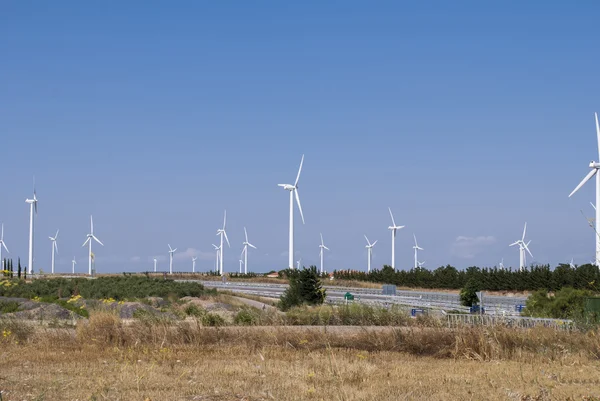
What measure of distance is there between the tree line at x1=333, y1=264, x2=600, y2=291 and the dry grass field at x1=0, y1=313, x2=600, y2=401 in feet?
145

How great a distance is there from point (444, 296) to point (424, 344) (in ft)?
146

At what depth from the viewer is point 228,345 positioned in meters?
19.4

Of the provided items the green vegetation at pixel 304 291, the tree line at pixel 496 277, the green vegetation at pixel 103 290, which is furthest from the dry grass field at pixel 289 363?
the tree line at pixel 496 277

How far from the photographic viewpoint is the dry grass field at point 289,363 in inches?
478

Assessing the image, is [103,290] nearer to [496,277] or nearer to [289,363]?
[289,363]

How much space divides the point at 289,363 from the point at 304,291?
26.5 meters

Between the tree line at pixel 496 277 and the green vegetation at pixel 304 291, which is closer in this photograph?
the green vegetation at pixel 304 291

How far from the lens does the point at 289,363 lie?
51.5 ft

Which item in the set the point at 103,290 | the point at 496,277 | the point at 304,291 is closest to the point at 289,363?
the point at 304,291

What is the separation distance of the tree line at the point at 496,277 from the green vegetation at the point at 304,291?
2266cm

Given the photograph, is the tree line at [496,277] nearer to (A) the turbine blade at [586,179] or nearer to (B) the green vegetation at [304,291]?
(A) the turbine blade at [586,179]

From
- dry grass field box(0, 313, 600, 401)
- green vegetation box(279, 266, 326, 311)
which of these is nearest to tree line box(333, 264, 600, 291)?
green vegetation box(279, 266, 326, 311)

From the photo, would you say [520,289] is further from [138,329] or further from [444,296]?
[138,329]

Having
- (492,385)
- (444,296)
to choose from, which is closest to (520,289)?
(444,296)
